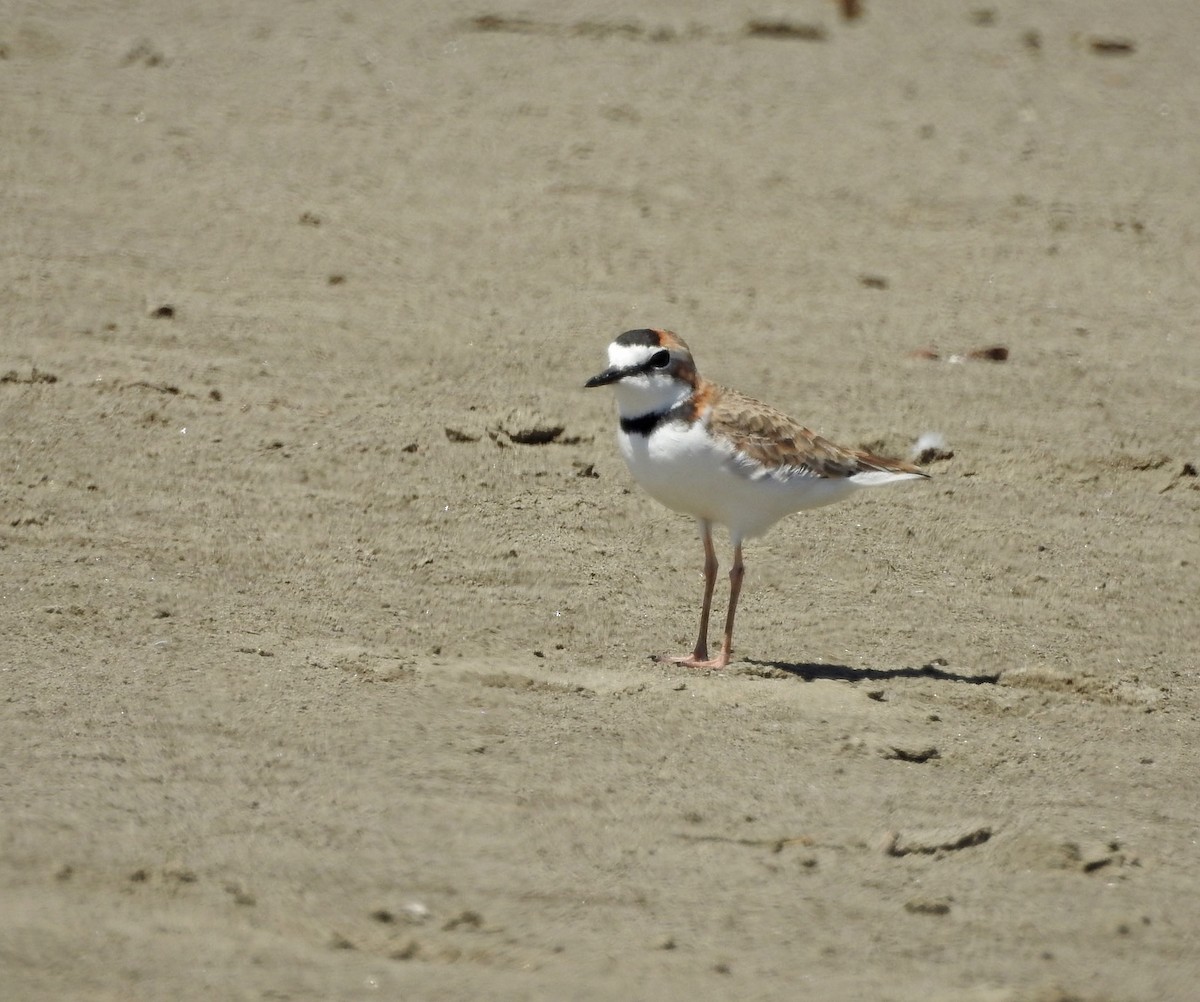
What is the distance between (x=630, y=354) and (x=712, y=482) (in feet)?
1.90

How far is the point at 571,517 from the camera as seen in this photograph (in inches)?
301

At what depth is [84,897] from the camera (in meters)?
4.54

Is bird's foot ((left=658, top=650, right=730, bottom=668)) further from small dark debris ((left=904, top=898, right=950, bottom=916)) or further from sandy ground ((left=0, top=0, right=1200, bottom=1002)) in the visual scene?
small dark debris ((left=904, top=898, right=950, bottom=916))

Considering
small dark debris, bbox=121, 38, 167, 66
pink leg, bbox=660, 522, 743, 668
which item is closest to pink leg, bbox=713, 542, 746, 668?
pink leg, bbox=660, 522, 743, 668

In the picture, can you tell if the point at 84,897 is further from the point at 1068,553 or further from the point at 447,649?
the point at 1068,553

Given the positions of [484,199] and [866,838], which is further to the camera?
[484,199]

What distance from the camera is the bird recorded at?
6.55 meters

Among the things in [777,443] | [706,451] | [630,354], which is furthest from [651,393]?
[777,443]

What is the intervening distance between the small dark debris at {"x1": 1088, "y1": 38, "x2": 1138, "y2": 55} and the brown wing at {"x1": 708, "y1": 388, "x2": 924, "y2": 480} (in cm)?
862

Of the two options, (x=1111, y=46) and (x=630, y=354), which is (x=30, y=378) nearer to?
(x=630, y=354)

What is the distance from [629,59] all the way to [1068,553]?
21.3ft

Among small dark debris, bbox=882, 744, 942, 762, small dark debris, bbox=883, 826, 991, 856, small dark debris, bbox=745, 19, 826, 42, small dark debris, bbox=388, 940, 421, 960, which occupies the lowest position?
small dark debris, bbox=882, 744, 942, 762

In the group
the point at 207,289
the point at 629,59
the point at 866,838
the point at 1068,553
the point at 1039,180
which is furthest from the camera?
the point at 629,59

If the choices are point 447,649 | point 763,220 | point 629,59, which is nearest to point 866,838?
point 447,649
